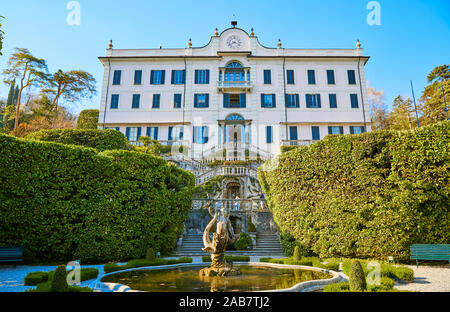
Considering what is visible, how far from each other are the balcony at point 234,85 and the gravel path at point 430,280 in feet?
83.9

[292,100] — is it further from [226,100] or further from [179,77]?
[179,77]

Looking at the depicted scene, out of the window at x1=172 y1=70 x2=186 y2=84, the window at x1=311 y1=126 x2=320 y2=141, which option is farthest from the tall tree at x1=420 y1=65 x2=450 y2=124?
the window at x1=172 y1=70 x2=186 y2=84

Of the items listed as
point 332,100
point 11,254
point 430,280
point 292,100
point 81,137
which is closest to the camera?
point 430,280

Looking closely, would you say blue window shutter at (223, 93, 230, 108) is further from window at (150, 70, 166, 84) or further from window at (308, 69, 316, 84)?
window at (308, 69, 316, 84)

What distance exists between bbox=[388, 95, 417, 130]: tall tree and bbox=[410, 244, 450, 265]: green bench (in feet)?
105

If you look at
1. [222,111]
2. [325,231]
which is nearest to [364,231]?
[325,231]

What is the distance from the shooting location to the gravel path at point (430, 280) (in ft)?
24.0

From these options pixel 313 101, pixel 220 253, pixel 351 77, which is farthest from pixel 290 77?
pixel 220 253

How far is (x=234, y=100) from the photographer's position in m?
33.0

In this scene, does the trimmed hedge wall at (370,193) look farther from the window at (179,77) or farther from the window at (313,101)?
the window at (179,77)

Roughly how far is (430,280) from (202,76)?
29.8m

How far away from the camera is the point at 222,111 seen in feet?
107

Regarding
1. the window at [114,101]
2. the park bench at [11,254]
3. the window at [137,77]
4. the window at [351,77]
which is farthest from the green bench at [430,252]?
the window at [137,77]
